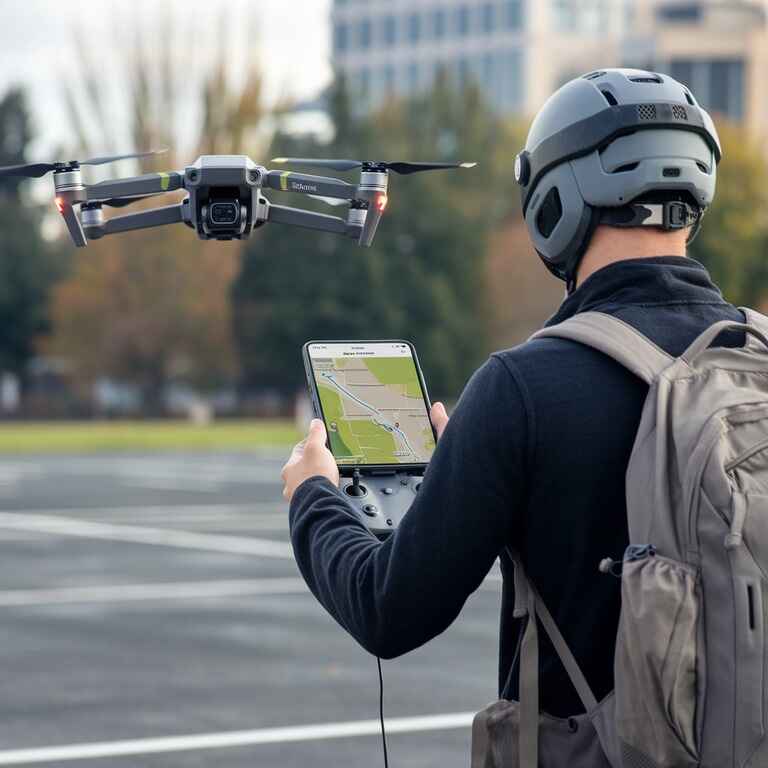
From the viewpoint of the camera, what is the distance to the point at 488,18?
359ft

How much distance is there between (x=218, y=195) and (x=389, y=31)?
114403 millimetres

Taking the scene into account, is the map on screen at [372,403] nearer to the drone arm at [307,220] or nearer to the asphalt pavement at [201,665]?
the drone arm at [307,220]

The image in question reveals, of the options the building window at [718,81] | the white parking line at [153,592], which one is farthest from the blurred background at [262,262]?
the white parking line at [153,592]

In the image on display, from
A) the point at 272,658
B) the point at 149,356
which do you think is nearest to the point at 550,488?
the point at 272,658

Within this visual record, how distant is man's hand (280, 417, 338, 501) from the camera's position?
9.21ft

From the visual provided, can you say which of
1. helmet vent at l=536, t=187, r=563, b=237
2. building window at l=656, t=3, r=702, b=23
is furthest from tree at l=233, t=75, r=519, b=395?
helmet vent at l=536, t=187, r=563, b=237

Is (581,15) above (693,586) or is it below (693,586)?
below

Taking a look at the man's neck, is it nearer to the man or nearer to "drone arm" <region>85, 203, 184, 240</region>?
the man

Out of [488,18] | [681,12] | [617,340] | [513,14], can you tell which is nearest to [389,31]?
[488,18]

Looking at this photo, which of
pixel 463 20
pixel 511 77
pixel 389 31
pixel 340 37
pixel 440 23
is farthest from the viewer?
pixel 340 37

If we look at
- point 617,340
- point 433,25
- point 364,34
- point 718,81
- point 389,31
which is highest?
point 617,340

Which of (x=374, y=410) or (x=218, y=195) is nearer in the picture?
(x=218, y=195)

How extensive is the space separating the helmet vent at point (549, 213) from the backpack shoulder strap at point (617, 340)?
0.22 metres

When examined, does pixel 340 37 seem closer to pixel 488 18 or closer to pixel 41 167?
pixel 488 18
